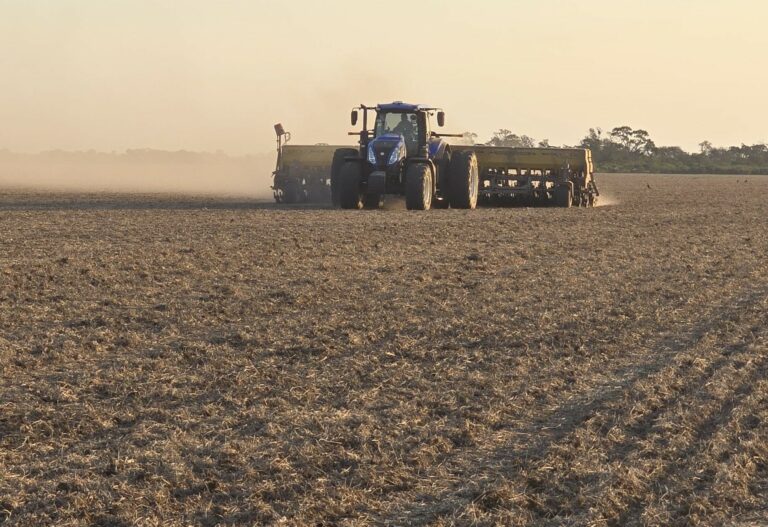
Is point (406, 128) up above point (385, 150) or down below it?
above

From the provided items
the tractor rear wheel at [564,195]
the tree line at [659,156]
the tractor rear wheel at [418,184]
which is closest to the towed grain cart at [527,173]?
the tractor rear wheel at [564,195]

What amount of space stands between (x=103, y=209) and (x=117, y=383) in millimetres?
16667

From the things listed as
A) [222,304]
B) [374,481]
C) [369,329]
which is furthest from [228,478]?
[222,304]

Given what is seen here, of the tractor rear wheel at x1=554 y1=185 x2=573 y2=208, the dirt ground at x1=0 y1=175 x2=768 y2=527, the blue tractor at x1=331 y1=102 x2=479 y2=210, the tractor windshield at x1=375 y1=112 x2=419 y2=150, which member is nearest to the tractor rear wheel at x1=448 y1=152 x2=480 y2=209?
the blue tractor at x1=331 y1=102 x2=479 y2=210

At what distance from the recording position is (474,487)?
4.32 meters

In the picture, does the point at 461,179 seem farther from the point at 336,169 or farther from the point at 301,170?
the point at 301,170

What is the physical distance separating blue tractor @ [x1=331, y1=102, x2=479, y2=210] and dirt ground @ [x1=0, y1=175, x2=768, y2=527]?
25.6 feet

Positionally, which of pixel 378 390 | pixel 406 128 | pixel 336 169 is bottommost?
pixel 378 390

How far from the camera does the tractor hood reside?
2024cm

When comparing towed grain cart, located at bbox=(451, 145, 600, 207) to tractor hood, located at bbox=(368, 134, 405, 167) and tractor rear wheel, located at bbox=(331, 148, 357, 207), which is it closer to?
tractor rear wheel, located at bbox=(331, 148, 357, 207)

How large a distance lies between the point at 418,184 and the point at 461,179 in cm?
155

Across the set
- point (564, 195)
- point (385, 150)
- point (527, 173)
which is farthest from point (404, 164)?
point (564, 195)

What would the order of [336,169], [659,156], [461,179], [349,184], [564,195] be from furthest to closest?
[659,156] < [564,195] < [336,169] < [461,179] < [349,184]

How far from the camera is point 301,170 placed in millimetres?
25656
